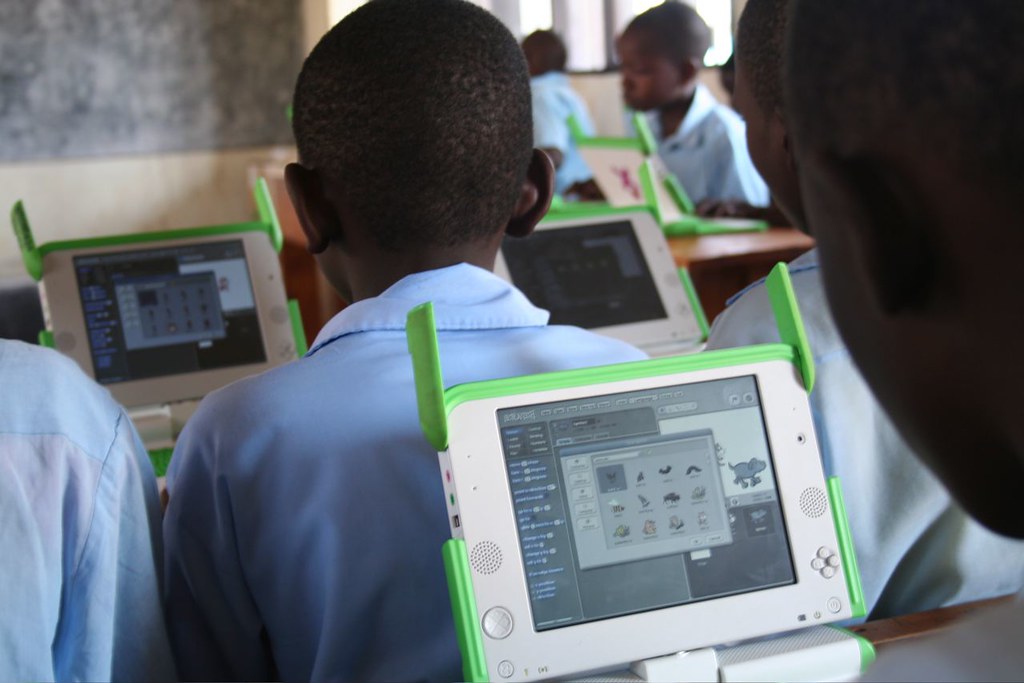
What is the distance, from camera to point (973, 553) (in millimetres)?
1254

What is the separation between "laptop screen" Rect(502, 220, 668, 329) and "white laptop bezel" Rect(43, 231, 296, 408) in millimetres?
451

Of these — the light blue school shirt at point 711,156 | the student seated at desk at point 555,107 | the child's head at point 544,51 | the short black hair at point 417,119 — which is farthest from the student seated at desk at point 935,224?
the child's head at point 544,51

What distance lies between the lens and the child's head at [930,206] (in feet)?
1.42

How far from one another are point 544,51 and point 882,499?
4734 mm

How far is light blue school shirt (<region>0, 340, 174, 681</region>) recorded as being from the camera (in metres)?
0.94

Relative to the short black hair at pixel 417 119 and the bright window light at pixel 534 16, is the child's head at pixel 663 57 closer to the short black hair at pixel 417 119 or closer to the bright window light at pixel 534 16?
the bright window light at pixel 534 16

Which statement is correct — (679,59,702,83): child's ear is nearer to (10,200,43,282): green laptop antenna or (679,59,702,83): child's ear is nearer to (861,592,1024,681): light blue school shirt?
(10,200,43,282): green laptop antenna

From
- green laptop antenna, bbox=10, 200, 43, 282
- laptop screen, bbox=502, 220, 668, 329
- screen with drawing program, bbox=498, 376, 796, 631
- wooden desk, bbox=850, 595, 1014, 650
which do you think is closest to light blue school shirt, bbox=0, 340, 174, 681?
screen with drawing program, bbox=498, 376, 796, 631

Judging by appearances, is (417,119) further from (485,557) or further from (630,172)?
(630,172)

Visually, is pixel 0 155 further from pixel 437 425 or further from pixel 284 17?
pixel 437 425

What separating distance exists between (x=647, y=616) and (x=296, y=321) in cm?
115

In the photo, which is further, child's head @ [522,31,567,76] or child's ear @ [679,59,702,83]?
child's head @ [522,31,567,76]

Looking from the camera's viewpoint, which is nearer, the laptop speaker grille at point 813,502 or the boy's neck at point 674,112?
the laptop speaker grille at point 813,502

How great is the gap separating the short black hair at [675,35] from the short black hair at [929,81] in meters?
4.09
